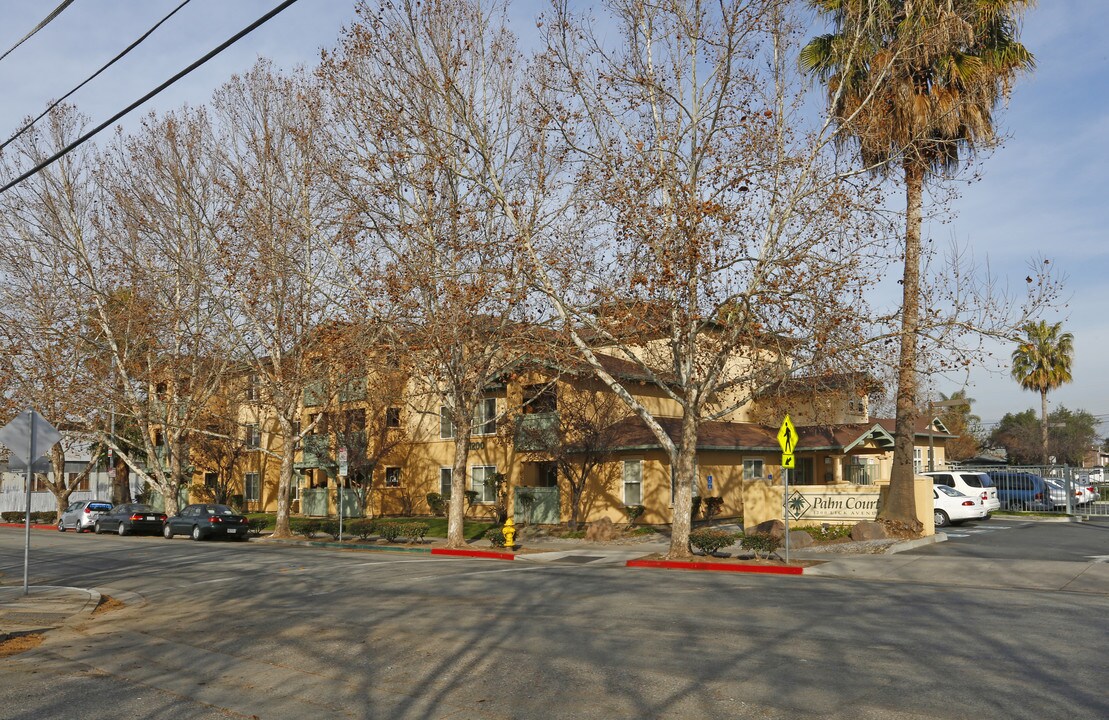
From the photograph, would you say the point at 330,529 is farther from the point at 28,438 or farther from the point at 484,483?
the point at 28,438

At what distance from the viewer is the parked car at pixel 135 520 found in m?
39.6

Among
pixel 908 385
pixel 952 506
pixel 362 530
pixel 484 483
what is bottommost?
pixel 362 530

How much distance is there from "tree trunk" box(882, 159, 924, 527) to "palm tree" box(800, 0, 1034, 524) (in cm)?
3

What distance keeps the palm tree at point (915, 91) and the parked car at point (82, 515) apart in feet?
113

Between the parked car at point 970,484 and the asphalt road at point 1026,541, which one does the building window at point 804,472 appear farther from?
the asphalt road at point 1026,541

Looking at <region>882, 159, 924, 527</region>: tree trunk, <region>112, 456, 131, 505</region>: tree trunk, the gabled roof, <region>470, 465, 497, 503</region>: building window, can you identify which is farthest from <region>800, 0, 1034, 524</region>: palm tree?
<region>112, 456, 131, 505</region>: tree trunk

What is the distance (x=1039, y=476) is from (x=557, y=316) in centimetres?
2466

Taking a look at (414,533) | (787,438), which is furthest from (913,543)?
(414,533)

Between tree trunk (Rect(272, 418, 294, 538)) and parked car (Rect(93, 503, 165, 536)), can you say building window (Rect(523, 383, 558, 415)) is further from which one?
parked car (Rect(93, 503, 165, 536))

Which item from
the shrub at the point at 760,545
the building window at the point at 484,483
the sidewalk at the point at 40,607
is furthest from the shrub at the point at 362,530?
the shrub at the point at 760,545

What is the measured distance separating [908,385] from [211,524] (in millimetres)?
25012

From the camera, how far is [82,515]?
4375cm

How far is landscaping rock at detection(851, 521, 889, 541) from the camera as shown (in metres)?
25.1

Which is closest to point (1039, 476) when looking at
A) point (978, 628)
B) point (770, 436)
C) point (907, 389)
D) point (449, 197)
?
point (770, 436)
